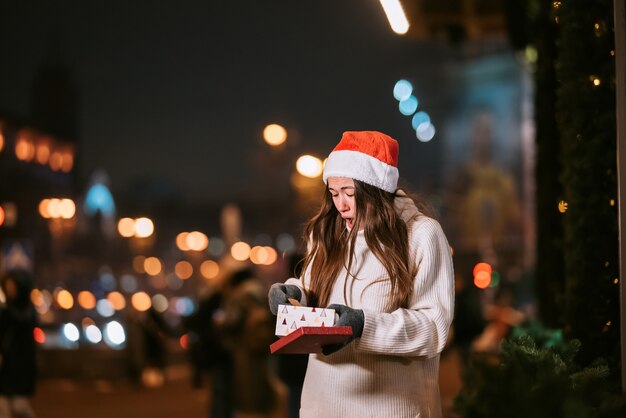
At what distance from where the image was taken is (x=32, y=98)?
528ft

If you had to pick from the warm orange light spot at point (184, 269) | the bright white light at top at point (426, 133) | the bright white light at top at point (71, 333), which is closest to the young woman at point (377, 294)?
the bright white light at top at point (71, 333)

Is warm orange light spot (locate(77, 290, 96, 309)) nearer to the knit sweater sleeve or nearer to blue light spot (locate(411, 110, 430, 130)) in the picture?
blue light spot (locate(411, 110, 430, 130))

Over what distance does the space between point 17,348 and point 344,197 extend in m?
7.77

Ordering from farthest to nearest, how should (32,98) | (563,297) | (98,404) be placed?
1. (32,98)
2. (98,404)
3. (563,297)

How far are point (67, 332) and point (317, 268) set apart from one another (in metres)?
22.7

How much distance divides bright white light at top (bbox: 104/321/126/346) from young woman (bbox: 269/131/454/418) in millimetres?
21075

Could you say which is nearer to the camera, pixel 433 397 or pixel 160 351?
pixel 433 397

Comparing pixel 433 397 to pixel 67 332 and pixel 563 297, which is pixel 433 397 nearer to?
pixel 563 297

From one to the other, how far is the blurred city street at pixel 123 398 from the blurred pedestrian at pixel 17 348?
3.92 m

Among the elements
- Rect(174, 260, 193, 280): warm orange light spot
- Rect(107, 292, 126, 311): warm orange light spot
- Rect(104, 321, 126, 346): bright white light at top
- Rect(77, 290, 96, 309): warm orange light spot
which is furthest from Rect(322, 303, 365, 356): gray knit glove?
Rect(174, 260, 193, 280): warm orange light spot

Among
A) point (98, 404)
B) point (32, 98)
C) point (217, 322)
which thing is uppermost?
point (32, 98)

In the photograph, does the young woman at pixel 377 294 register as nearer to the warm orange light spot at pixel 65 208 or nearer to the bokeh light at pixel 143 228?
the bokeh light at pixel 143 228

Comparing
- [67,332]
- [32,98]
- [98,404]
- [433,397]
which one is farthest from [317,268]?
[32,98]

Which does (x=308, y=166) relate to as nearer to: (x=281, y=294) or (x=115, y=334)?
(x=115, y=334)
